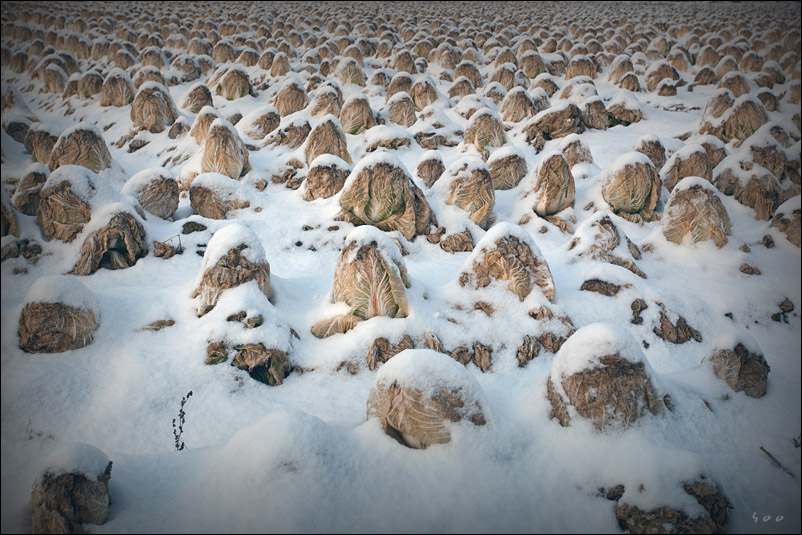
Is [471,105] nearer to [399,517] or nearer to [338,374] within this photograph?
[338,374]

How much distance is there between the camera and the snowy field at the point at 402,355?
2742 mm

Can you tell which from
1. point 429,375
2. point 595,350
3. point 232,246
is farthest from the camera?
point 232,246

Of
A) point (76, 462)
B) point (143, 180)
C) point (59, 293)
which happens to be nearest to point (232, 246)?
point (59, 293)

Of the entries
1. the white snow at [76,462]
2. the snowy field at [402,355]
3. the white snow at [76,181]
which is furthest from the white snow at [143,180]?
the white snow at [76,462]

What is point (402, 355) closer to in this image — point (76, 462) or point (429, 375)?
point (429, 375)

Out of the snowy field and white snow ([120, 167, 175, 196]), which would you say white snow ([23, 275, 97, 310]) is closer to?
the snowy field

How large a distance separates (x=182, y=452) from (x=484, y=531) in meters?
2.22

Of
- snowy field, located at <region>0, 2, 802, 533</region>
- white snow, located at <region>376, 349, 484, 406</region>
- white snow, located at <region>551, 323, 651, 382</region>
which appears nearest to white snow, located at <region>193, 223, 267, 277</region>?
snowy field, located at <region>0, 2, 802, 533</region>

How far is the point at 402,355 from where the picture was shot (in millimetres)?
3525

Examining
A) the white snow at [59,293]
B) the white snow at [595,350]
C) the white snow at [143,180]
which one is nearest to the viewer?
the white snow at [595,350]

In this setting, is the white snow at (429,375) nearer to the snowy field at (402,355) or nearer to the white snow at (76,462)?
the snowy field at (402,355)

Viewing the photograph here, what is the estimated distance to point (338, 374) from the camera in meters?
4.93

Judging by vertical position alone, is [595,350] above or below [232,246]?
above

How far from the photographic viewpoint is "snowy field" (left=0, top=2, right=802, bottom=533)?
274 cm
